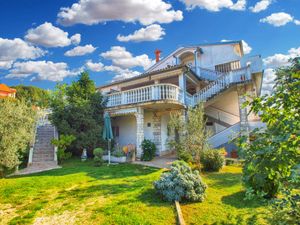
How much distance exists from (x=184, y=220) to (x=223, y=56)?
1823cm

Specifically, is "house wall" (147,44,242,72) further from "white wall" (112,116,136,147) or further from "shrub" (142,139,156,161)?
"shrub" (142,139,156,161)

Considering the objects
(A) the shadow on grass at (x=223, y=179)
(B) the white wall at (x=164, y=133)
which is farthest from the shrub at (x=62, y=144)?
(A) the shadow on grass at (x=223, y=179)

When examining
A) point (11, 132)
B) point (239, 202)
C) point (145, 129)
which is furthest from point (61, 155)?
point (239, 202)

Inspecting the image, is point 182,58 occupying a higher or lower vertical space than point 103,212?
higher

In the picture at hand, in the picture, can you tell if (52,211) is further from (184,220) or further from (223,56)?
(223,56)

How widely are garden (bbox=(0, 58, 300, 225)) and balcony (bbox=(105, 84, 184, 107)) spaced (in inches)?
120

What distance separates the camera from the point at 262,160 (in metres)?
2.26

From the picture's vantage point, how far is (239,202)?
235 inches

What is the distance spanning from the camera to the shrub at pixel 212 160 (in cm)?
986

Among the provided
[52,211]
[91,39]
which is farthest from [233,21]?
[52,211]

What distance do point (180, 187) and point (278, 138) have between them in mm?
4634

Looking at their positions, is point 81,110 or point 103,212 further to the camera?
point 81,110

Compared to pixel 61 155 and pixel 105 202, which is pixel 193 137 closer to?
pixel 105 202

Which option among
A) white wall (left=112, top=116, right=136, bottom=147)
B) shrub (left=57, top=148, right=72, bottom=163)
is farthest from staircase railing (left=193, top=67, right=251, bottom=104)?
shrub (left=57, top=148, right=72, bottom=163)
